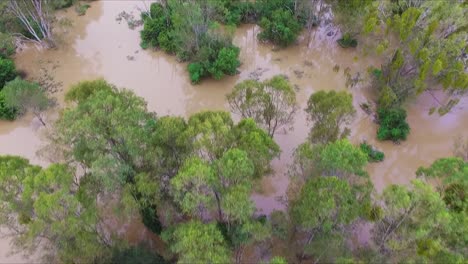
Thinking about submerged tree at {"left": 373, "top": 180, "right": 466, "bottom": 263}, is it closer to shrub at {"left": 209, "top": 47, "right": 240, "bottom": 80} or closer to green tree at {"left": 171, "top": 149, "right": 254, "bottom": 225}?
green tree at {"left": 171, "top": 149, "right": 254, "bottom": 225}

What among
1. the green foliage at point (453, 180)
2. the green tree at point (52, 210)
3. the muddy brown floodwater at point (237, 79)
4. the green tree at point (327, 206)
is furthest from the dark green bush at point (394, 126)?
the green tree at point (52, 210)

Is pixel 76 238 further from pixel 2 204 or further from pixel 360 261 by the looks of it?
pixel 360 261

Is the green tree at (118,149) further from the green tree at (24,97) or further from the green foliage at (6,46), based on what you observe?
the green foliage at (6,46)

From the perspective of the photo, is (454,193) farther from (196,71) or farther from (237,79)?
(196,71)

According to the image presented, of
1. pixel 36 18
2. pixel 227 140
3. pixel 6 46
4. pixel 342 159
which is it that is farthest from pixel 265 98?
pixel 6 46

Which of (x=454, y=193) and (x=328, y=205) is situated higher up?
(x=454, y=193)

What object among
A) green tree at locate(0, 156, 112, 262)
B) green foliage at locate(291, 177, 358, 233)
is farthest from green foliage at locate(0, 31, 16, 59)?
green foliage at locate(291, 177, 358, 233)
